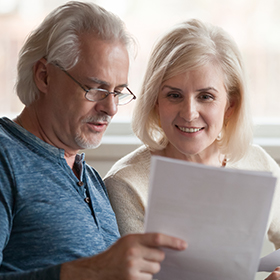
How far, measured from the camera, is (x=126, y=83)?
1.36 meters

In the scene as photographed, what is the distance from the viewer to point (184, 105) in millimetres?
1473

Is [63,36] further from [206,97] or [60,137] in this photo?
[206,97]

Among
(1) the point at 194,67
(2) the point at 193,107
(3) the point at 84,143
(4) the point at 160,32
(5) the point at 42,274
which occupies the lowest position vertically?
(5) the point at 42,274

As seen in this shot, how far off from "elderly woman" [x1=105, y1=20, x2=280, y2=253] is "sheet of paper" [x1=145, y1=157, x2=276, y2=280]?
24.4 inches

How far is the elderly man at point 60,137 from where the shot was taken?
1118mm

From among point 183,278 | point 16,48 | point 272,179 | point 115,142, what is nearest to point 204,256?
point 183,278

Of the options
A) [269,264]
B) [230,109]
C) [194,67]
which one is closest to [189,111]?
[194,67]

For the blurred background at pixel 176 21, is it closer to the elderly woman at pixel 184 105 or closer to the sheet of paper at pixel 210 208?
the elderly woman at pixel 184 105

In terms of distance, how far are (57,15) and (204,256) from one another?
86 cm

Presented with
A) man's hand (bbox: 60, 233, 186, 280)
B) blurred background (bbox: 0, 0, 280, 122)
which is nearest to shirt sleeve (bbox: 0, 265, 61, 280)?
man's hand (bbox: 60, 233, 186, 280)

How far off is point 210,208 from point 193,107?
0.66 m

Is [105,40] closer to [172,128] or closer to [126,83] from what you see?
[126,83]

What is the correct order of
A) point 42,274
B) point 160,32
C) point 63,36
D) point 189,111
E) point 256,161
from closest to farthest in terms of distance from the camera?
point 42,274, point 63,36, point 189,111, point 256,161, point 160,32

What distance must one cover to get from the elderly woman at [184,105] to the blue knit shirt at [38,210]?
0.29m
